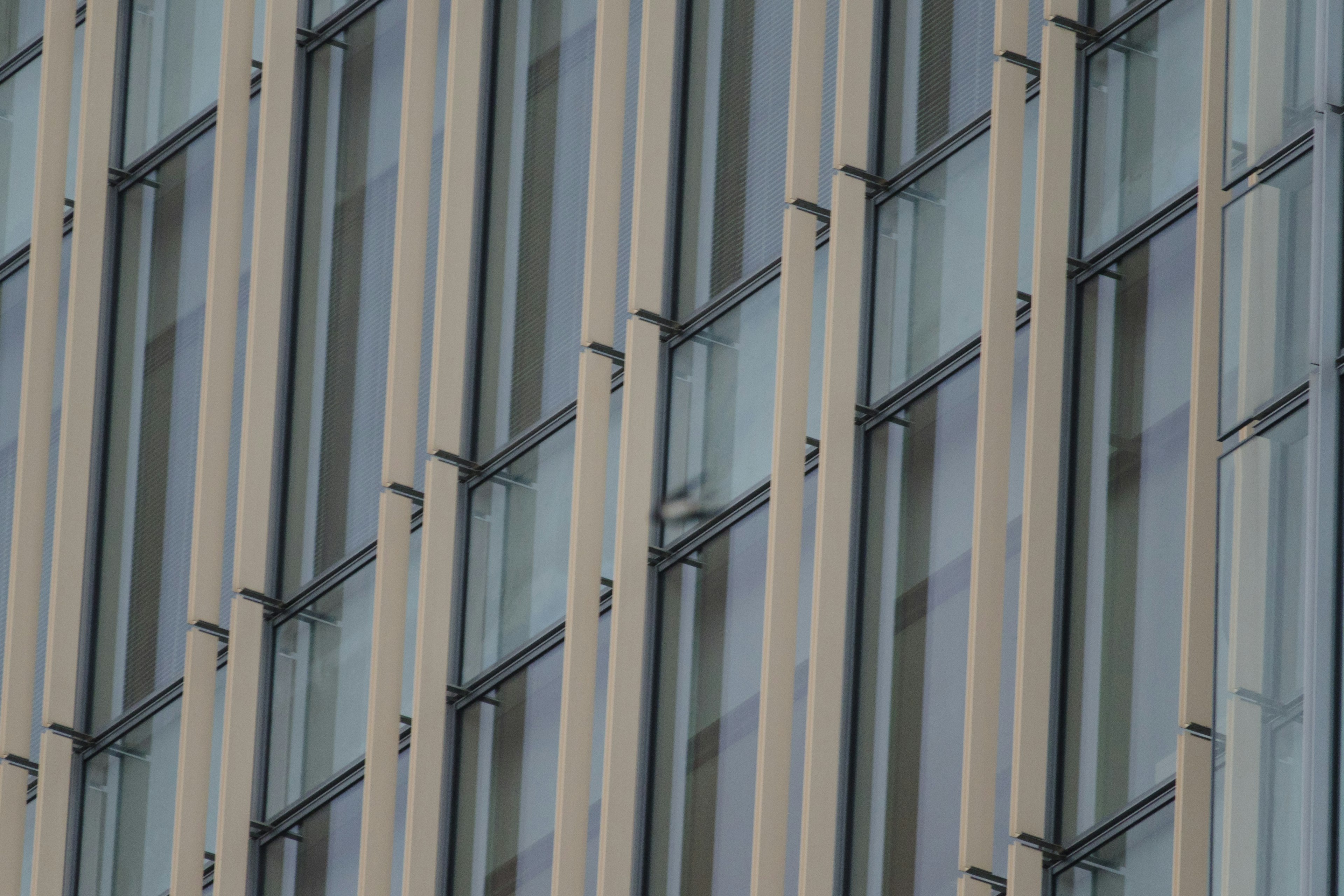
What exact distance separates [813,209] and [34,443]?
5.37 meters

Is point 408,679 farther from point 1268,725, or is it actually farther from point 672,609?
point 1268,725

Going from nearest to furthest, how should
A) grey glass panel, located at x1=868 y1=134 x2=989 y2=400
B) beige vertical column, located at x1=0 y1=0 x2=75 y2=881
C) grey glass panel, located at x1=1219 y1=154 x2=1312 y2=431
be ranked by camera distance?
grey glass panel, located at x1=1219 y1=154 x2=1312 y2=431
grey glass panel, located at x1=868 y1=134 x2=989 y2=400
beige vertical column, located at x1=0 y1=0 x2=75 y2=881

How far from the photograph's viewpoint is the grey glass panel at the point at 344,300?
15.5 m

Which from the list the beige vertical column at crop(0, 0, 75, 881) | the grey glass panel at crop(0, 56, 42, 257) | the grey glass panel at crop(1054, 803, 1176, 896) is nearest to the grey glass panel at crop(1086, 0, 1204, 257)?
the grey glass panel at crop(1054, 803, 1176, 896)

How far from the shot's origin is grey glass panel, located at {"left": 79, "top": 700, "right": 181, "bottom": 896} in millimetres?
15453

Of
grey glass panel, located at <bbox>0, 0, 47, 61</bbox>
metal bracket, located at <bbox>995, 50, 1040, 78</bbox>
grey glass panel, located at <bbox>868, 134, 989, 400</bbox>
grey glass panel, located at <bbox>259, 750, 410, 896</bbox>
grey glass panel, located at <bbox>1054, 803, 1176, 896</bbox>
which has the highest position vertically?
grey glass panel, located at <bbox>0, 0, 47, 61</bbox>

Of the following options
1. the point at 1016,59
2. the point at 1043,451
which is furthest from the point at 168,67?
the point at 1043,451

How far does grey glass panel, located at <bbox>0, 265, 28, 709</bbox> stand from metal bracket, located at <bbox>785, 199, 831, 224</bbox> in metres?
5.45

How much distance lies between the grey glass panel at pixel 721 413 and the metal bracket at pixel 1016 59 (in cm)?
187

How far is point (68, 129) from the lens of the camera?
16562mm

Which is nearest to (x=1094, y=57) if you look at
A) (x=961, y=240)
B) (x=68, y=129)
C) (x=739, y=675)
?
(x=961, y=240)

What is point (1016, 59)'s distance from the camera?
14.5 meters

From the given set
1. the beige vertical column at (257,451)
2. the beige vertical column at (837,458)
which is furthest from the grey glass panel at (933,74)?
the beige vertical column at (257,451)

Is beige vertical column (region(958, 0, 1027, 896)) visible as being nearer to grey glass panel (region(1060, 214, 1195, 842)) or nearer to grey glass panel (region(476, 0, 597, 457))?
grey glass panel (region(1060, 214, 1195, 842))
